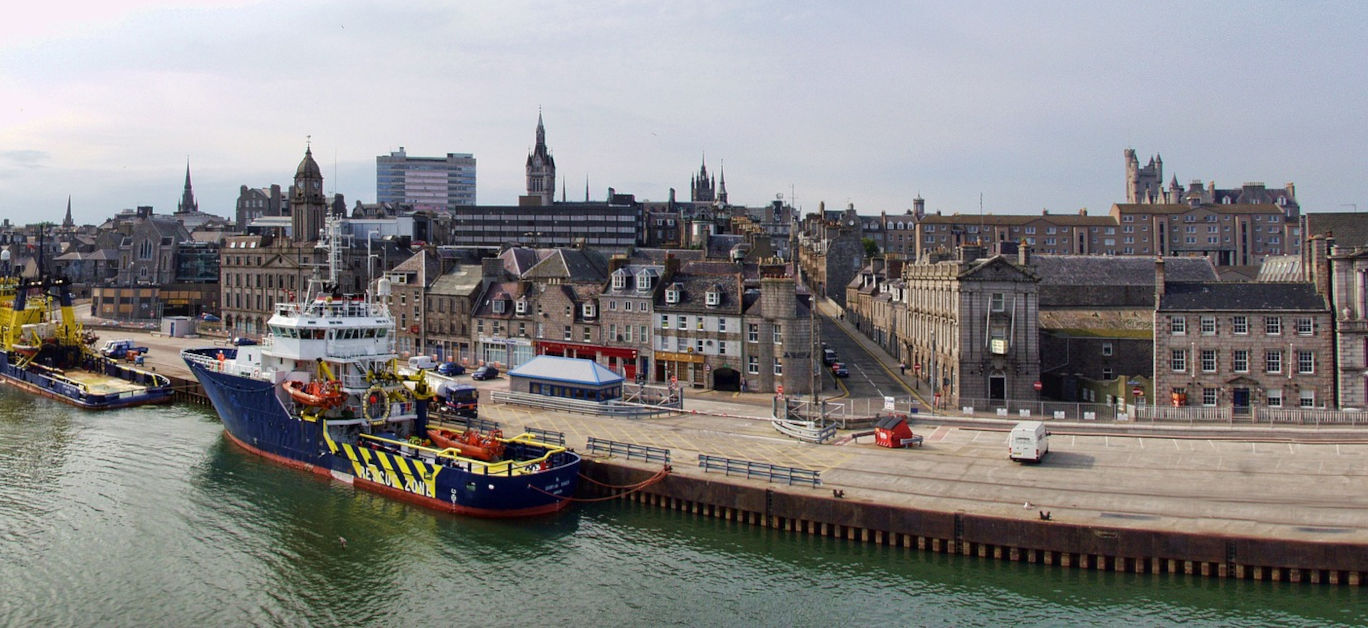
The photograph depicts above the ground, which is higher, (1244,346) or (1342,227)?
(1342,227)

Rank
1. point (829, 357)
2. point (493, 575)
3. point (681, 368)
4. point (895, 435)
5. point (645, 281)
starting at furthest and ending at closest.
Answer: point (829, 357)
point (645, 281)
point (681, 368)
point (895, 435)
point (493, 575)

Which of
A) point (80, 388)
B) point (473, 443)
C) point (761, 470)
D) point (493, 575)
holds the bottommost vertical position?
point (493, 575)

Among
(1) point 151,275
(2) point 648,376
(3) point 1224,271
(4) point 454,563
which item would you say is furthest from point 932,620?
(1) point 151,275

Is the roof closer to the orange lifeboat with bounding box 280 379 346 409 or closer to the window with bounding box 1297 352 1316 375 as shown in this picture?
the orange lifeboat with bounding box 280 379 346 409

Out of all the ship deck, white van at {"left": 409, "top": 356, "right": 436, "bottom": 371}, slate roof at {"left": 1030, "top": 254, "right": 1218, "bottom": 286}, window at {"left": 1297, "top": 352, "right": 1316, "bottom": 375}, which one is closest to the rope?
white van at {"left": 409, "top": 356, "right": 436, "bottom": 371}

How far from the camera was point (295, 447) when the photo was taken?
50656 mm

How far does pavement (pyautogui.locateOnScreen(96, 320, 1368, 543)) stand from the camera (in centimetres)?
3522

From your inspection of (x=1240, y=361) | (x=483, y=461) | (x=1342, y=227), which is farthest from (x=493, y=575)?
(x=1342, y=227)

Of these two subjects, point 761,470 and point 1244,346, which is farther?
point 1244,346

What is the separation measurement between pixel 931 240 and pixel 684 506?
360 ft

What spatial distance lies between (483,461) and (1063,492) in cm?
2422

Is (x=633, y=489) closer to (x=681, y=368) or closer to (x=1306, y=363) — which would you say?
(x=681, y=368)

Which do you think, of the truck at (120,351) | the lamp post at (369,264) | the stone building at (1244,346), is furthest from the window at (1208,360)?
the truck at (120,351)

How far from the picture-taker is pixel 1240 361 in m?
53.7
